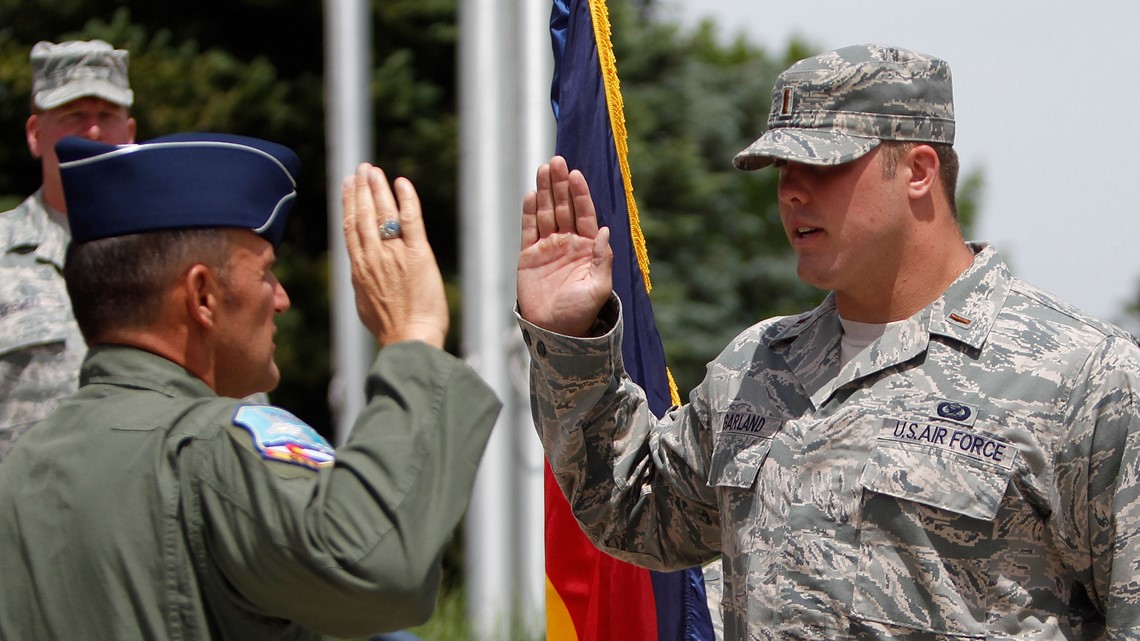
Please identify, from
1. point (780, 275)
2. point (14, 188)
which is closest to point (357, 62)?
point (14, 188)

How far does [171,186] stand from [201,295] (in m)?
0.17

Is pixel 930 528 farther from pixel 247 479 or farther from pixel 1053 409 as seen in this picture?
pixel 247 479

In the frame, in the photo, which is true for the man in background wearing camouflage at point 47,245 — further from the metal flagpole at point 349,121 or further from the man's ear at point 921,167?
the metal flagpole at point 349,121

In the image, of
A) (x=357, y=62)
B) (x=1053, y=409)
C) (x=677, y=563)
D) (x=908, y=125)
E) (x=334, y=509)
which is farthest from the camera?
(x=357, y=62)

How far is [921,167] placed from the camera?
271cm

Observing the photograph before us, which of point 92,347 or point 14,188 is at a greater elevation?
point 92,347

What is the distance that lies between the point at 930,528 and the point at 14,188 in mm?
9562

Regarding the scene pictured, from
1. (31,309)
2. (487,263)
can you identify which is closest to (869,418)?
(31,309)

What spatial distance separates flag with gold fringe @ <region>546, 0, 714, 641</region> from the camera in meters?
3.46

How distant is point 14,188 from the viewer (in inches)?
423

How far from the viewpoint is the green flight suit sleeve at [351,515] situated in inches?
74.7

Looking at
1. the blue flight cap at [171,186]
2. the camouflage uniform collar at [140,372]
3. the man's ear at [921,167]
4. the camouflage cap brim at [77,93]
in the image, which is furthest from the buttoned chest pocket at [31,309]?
the man's ear at [921,167]

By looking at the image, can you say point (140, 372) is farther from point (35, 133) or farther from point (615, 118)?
point (35, 133)

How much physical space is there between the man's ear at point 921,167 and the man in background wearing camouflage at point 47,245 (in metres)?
2.27
